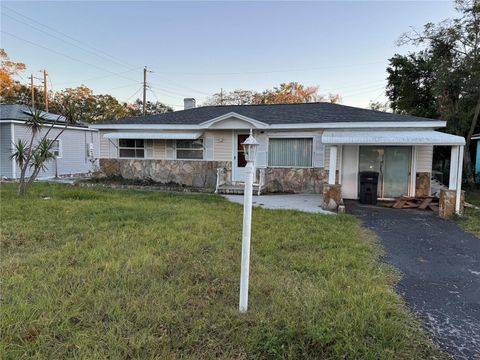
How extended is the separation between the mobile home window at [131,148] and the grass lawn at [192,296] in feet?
25.9

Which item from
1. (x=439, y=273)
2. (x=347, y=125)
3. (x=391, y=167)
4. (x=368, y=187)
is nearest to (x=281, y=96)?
(x=347, y=125)

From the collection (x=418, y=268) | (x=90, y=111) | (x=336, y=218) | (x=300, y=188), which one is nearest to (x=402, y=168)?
(x=300, y=188)

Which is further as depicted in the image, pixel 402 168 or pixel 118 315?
pixel 402 168

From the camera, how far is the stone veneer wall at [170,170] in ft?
41.6

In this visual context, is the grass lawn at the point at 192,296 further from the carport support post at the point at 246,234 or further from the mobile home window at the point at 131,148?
the mobile home window at the point at 131,148

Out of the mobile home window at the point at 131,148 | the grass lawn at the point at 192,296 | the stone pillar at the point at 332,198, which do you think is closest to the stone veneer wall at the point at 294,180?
the stone pillar at the point at 332,198

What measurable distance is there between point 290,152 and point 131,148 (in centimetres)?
679

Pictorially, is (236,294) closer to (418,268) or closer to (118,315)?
(118,315)

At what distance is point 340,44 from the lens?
14.9 m

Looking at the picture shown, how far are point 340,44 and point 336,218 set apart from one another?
35.2 feet

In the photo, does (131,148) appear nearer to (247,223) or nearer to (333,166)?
(333,166)

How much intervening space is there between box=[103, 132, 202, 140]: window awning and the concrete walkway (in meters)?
3.18

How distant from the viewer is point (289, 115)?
12578mm

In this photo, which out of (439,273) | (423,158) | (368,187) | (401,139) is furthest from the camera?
(423,158)
